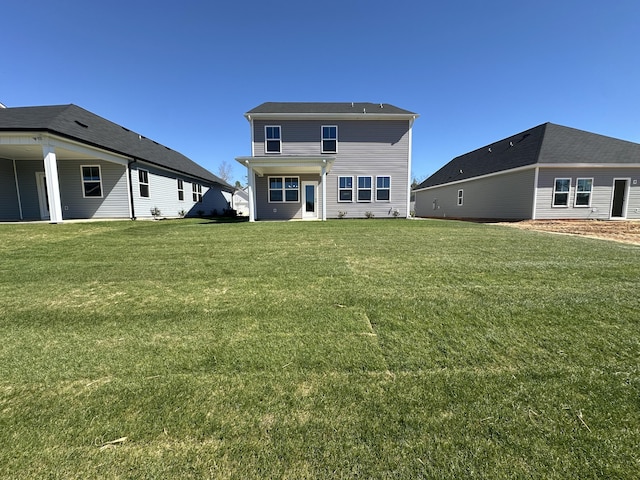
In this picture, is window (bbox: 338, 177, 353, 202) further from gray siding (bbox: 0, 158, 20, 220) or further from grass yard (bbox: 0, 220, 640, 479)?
gray siding (bbox: 0, 158, 20, 220)

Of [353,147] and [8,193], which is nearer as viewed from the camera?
[8,193]

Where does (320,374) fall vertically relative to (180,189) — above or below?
below

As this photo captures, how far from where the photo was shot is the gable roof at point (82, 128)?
10773 millimetres

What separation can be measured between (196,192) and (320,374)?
69.5 ft

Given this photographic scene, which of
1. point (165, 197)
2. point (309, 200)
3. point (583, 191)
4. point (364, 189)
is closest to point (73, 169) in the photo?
point (165, 197)

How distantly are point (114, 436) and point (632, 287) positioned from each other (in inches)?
234

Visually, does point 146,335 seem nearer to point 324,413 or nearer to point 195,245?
point 324,413

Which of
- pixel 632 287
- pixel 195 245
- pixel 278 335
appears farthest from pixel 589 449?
pixel 195 245

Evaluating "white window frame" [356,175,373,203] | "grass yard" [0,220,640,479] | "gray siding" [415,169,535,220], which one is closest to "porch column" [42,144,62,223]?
"grass yard" [0,220,640,479]

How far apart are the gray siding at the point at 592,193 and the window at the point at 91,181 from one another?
72.2 ft

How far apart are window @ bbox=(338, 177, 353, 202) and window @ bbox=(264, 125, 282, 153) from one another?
3919 mm

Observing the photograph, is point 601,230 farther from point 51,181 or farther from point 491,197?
point 51,181

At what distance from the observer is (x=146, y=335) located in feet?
9.35

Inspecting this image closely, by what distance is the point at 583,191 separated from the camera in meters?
15.5
